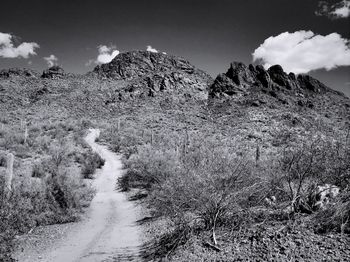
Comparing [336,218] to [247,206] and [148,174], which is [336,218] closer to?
[247,206]

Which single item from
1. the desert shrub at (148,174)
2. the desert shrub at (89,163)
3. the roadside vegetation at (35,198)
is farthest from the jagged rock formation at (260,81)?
the roadside vegetation at (35,198)

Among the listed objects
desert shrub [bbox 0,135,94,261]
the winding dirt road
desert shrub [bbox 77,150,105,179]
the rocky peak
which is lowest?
the winding dirt road

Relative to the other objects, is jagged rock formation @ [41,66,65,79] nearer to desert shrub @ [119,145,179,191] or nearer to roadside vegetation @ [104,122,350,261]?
desert shrub @ [119,145,179,191]

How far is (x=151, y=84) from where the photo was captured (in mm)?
62656

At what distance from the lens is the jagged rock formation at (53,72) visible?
68.6 m

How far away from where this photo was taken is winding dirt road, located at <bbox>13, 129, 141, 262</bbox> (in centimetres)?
591

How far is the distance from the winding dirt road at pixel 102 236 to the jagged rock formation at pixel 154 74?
49053mm

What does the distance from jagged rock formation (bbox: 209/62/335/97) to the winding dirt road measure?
54.7 metres

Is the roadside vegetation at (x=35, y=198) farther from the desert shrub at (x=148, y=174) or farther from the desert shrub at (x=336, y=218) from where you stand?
the desert shrub at (x=336, y=218)

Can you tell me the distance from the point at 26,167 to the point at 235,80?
200 ft

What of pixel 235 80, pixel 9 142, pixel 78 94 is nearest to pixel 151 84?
pixel 78 94

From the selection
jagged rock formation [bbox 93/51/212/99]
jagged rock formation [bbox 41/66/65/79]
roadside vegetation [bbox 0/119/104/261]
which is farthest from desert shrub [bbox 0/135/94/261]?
jagged rock formation [bbox 41/66/65/79]

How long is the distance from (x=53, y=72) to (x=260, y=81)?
176 ft

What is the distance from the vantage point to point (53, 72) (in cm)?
7025
